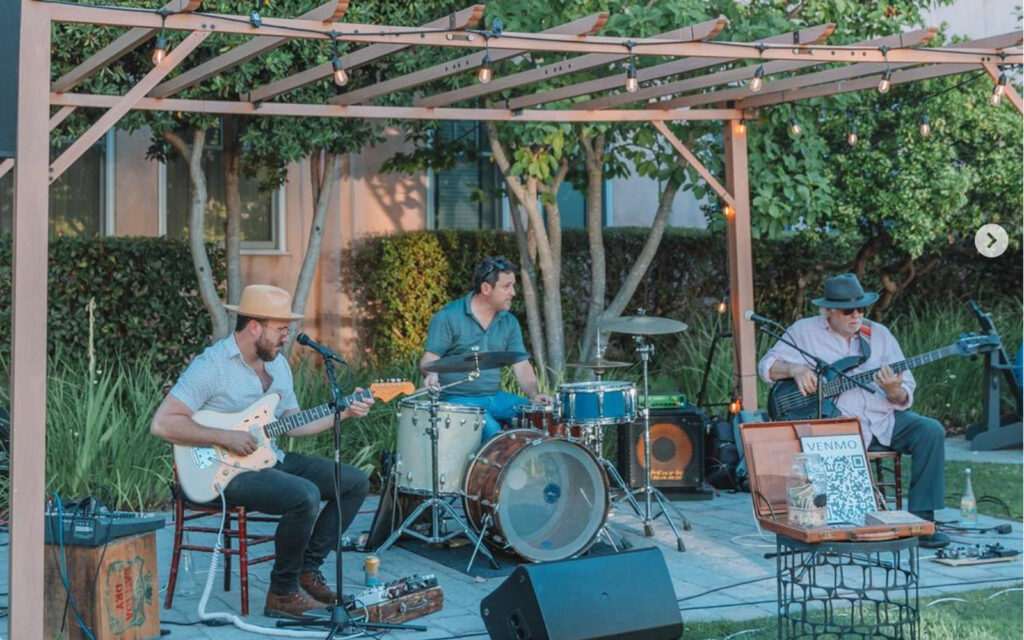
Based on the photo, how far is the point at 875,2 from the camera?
10.8 m

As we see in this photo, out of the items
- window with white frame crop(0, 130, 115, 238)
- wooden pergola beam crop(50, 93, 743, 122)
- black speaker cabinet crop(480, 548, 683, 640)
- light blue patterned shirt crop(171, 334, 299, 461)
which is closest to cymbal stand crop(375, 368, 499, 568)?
light blue patterned shirt crop(171, 334, 299, 461)

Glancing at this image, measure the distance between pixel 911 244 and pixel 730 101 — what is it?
302cm

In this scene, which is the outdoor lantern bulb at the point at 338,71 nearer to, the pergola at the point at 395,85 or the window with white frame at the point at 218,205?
the pergola at the point at 395,85

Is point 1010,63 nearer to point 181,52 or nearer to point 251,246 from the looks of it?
point 181,52

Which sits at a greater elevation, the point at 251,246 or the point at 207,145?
the point at 207,145

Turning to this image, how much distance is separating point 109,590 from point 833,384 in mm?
4086

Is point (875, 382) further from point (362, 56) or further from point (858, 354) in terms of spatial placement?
point (362, 56)

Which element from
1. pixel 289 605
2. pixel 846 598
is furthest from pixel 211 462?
pixel 846 598

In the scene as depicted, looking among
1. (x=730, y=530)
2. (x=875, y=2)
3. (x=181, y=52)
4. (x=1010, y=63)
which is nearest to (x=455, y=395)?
(x=730, y=530)

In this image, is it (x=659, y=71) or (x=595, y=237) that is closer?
(x=659, y=71)

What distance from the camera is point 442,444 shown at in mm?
7277

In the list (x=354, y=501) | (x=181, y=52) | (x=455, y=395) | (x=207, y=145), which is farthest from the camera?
(x=207, y=145)

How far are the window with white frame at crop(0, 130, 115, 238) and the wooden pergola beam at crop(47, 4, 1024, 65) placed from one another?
5807 mm

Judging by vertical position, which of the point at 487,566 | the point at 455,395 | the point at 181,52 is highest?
the point at 181,52
